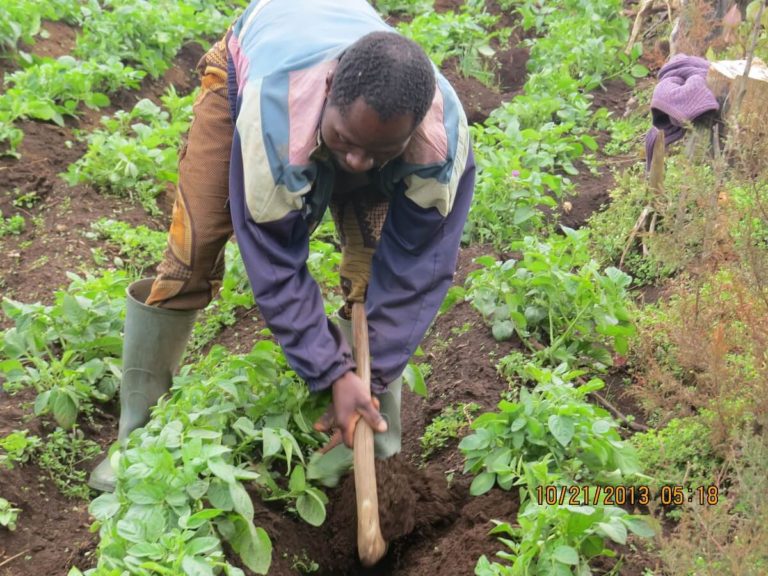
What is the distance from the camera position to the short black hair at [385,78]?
2.26m

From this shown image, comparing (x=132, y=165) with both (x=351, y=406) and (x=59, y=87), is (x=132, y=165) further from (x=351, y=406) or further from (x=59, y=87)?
(x=351, y=406)

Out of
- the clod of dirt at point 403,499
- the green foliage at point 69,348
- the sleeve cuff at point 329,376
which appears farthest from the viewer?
the green foliage at point 69,348

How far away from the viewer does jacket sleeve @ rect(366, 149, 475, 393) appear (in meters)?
2.73

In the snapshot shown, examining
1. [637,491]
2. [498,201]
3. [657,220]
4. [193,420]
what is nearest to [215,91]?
[193,420]

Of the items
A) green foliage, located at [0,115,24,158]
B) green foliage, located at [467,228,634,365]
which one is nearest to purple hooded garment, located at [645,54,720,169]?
green foliage, located at [467,228,634,365]

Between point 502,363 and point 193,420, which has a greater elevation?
point 193,420

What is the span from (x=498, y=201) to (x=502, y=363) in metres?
1.35

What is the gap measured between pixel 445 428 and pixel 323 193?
43.9 inches

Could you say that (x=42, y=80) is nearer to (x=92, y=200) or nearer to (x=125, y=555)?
(x=92, y=200)

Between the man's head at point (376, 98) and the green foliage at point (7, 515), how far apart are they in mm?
1575

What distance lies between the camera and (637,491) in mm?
2947

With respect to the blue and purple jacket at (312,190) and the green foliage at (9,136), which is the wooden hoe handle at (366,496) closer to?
the blue and purple jacket at (312,190)

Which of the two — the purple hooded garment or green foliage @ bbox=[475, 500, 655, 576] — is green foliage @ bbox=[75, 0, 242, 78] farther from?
green foliage @ bbox=[475, 500, 655, 576]

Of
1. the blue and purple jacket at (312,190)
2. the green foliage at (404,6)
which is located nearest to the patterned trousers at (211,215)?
the blue and purple jacket at (312,190)
